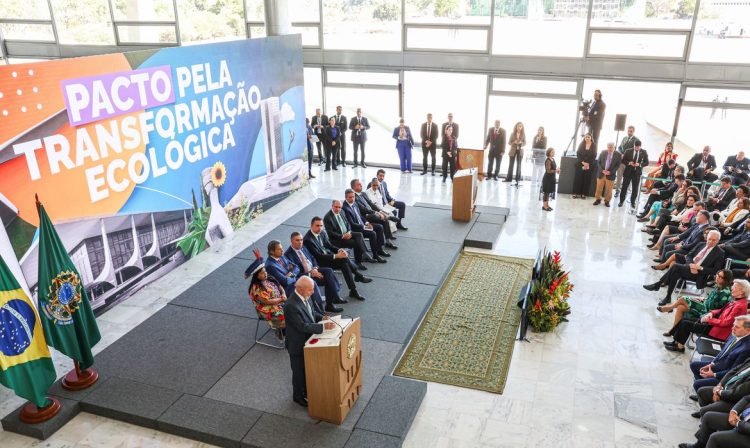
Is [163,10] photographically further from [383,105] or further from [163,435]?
[163,435]

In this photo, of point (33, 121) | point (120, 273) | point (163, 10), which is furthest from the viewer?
point (163, 10)

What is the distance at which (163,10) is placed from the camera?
13.4m

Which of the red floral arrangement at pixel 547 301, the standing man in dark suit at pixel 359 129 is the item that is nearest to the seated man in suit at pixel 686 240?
the red floral arrangement at pixel 547 301

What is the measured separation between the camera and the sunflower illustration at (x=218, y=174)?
31.1ft

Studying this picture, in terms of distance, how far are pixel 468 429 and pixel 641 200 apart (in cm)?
829

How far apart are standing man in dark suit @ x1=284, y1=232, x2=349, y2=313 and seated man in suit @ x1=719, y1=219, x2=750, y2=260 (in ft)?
16.5

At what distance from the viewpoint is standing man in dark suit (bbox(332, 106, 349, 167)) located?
1370 cm

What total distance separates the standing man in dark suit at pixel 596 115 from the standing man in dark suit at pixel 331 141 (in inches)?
221

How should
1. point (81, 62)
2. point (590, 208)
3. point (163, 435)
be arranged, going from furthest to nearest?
1. point (590, 208)
2. point (81, 62)
3. point (163, 435)

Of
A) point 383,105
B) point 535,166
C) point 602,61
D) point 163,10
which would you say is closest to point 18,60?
point 163,10

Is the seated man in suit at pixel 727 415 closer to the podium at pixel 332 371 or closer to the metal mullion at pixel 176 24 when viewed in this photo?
the podium at pixel 332 371

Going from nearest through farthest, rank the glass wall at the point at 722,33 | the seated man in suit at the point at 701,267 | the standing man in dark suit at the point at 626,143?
the seated man in suit at the point at 701,267 < the glass wall at the point at 722,33 < the standing man in dark suit at the point at 626,143

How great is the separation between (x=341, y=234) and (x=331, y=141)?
5747 millimetres

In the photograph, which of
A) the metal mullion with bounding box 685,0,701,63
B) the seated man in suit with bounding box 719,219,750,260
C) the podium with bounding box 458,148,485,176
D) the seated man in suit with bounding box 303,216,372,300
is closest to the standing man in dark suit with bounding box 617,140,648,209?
the metal mullion with bounding box 685,0,701,63
